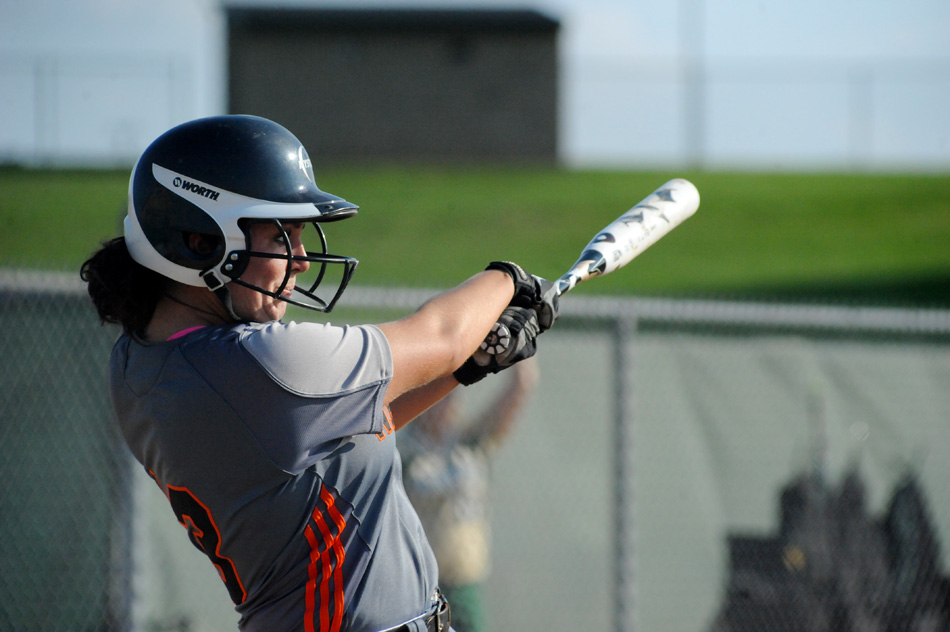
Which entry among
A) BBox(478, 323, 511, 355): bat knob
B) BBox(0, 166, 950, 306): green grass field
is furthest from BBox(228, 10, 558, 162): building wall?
BBox(478, 323, 511, 355): bat knob

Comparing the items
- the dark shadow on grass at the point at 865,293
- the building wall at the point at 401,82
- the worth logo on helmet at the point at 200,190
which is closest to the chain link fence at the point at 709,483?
the worth logo on helmet at the point at 200,190

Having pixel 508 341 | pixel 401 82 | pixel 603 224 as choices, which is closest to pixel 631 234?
pixel 508 341

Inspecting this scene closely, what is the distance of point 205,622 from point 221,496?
2907 mm

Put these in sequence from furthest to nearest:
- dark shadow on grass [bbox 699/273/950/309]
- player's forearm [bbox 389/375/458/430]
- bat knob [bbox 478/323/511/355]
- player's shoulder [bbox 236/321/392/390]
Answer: dark shadow on grass [bbox 699/273/950/309] < player's forearm [bbox 389/375/458/430] < bat knob [bbox 478/323/511/355] < player's shoulder [bbox 236/321/392/390]

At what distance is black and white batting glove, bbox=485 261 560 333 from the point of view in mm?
2146

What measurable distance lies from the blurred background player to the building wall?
23124 millimetres

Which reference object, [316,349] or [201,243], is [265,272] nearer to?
[201,243]

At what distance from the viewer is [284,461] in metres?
1.84

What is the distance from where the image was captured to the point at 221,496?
1923mm

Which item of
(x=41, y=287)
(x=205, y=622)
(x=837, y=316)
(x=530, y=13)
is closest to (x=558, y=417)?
(x=837, y=316)

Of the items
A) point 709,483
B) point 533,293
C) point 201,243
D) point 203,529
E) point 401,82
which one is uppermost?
point 401,82

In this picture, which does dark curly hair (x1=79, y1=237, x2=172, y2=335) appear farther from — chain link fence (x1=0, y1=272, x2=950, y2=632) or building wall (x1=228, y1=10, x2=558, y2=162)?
building wall (x1=228, y1=10, x2=558, y2=162)

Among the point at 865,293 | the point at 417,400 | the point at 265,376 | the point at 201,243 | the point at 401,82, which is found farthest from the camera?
the point at 401,82

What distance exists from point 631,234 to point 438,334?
0.91 meters
